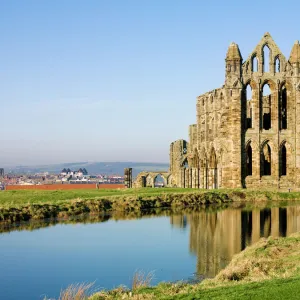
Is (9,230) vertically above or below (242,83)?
below

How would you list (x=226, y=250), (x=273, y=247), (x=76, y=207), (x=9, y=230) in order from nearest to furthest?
(x=273, y=247), (x=226, y=250), (x=9, y=230), (x=76, y=207)

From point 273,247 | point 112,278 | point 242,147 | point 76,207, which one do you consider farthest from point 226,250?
point 242,147

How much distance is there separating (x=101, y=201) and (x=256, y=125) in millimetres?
27276

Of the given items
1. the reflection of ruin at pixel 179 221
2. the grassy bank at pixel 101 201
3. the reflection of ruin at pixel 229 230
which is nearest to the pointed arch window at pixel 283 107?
the grassy bank at pixel 101 201

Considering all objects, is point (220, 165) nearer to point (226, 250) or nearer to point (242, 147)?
point (242, 147)

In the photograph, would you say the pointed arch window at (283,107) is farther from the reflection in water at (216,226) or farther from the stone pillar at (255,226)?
the stone pillar at (255,226)

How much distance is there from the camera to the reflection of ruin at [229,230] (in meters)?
25.8

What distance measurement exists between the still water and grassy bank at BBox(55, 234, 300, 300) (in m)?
2.34

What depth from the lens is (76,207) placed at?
143 feet

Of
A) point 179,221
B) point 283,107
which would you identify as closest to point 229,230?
point 179,221

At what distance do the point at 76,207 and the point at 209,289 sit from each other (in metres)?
29.5

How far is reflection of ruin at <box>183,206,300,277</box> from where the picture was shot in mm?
25797

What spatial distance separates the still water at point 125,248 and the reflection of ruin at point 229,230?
0.04 m

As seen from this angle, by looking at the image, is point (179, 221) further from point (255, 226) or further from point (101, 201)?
point (101, 201)
